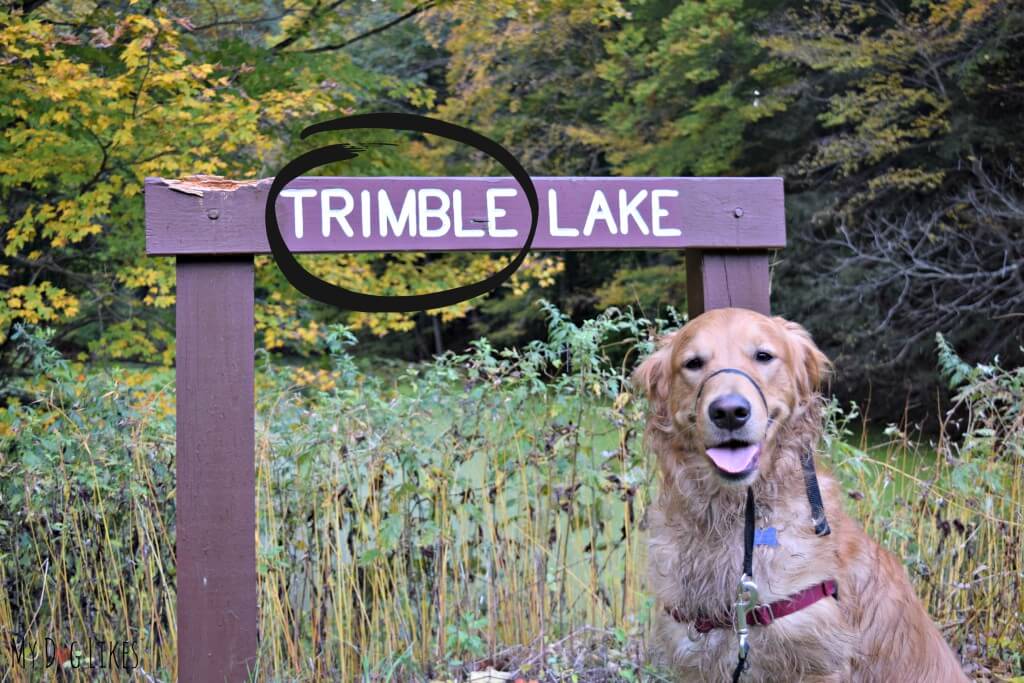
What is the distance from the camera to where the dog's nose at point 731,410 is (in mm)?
2041

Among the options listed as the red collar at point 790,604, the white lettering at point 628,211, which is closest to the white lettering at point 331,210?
the white lettering at point 628,211

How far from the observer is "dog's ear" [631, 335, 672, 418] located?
2367mm

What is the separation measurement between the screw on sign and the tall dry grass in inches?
27.3

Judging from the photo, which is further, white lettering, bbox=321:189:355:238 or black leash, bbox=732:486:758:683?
white lettering, bbox=321:189:355:238

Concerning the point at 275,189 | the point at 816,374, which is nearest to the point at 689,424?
the point at 816,374

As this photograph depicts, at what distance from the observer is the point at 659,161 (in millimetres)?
13156

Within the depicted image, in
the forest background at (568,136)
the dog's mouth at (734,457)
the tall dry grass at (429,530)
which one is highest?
the forest background at (568,136)

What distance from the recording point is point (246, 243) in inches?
104

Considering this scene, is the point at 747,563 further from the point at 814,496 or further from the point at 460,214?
the point at 460,214

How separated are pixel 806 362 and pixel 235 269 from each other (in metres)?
1.60

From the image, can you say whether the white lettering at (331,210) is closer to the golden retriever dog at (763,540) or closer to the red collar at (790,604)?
the golden retriever dog at (763,540)

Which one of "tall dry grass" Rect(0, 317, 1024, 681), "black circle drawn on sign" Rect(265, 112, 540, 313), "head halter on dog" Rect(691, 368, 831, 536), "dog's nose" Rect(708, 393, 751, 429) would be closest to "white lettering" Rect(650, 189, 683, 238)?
"black circle drawn on sign" Rect(265, 112, 540, 313)

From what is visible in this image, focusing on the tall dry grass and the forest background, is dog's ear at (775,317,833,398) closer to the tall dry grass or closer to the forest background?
the tall dry grass

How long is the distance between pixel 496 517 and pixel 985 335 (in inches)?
339
